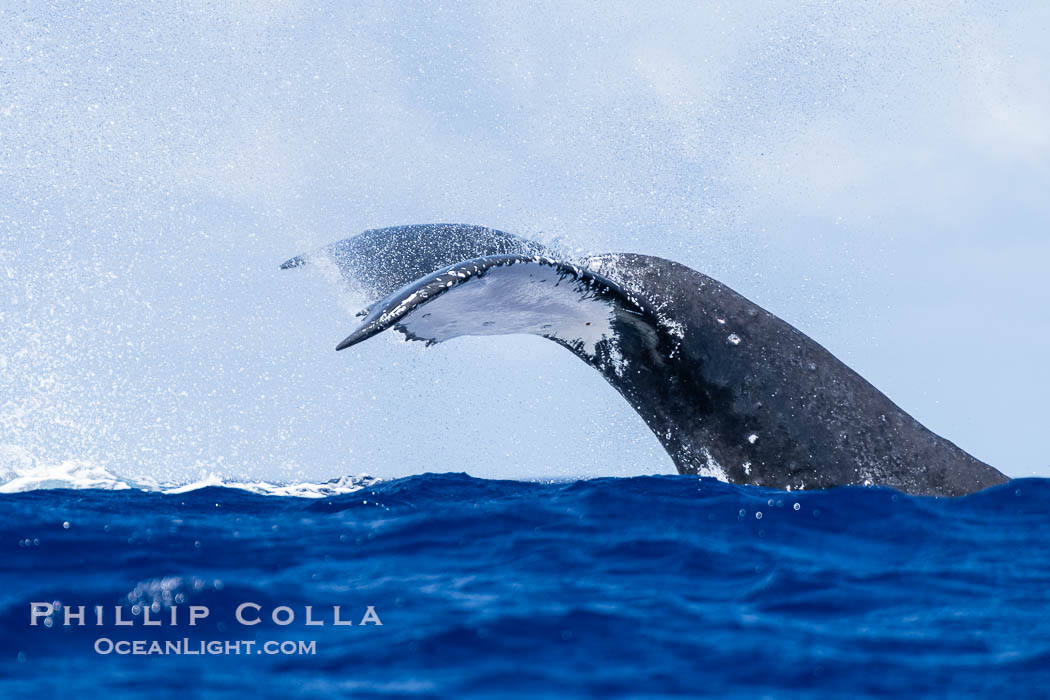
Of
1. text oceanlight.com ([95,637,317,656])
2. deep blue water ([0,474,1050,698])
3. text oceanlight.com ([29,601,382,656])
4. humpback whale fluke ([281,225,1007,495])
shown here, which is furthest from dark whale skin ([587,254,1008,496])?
text oceanlight.com ([95,637,317,656])

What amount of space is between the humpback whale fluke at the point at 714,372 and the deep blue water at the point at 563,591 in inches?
15.7

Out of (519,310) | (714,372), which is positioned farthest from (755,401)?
(519,310)

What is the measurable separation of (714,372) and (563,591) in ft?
6.53

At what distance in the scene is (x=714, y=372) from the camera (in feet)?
23.2

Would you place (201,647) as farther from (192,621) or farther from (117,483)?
(117,483)

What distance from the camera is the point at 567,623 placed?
219 inches

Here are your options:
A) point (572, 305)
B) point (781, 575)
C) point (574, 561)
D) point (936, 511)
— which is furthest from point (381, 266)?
point (936, 511)

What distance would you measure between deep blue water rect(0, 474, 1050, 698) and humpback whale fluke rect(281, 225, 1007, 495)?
1.31 feet

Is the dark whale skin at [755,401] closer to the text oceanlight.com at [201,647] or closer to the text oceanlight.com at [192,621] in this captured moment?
the text oceanlight.com at [192,621]

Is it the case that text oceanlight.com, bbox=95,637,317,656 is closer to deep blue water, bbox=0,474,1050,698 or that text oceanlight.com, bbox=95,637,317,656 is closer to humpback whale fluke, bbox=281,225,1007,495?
deep blue water, bbox=0,474,1050,698

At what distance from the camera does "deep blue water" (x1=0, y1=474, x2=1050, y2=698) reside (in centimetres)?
501

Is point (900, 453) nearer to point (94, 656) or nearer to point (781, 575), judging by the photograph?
point (781, 575)

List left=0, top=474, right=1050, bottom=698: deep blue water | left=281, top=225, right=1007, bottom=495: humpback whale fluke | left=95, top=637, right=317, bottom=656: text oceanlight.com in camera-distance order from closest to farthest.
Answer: left=0, top=474, right=1050, bottom=698: deep blue water → left=95, top=637, right=317, bottom=656: text oceanlight.com → left=281, top=225, right=1007, bottom=495: humpback whale fluke

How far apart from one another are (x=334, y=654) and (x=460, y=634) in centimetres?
69
